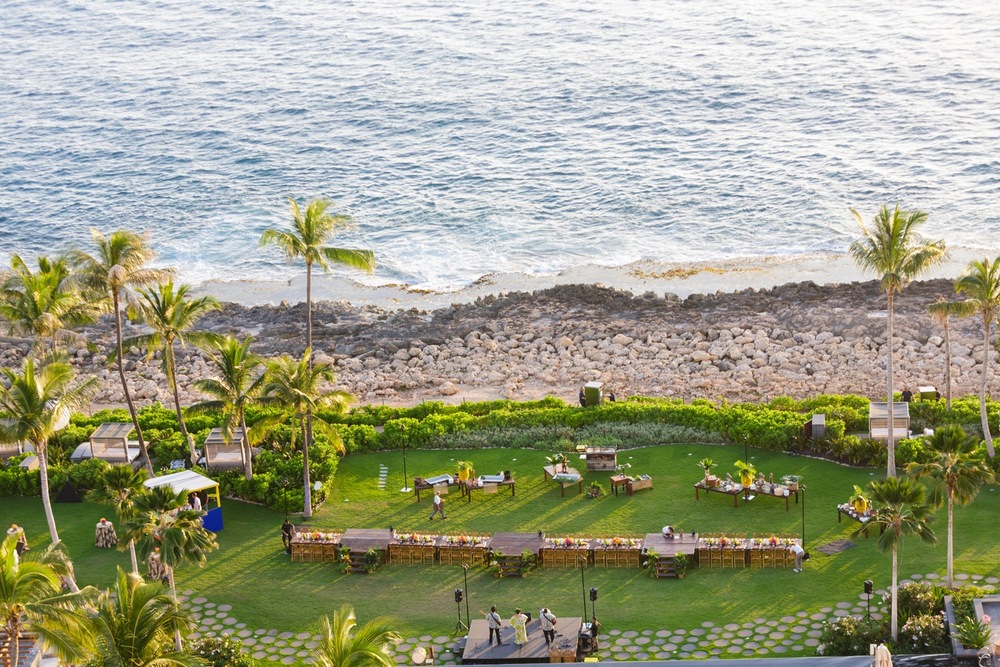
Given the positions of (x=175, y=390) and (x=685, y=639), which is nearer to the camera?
(x=685, y=639)

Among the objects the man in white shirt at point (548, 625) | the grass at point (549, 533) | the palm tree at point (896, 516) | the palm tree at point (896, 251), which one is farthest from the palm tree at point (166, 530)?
the palm tree at point (896, 251)

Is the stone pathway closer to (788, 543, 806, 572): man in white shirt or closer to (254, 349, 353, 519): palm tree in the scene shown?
(788, 543, 806, 572): man in white shirt

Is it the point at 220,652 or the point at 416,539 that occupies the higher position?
the point at 416,539

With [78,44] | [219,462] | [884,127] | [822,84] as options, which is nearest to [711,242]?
[884,127]

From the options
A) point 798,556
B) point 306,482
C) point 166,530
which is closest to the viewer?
point 166,530

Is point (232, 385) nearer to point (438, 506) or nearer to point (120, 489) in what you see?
point (120, 489)

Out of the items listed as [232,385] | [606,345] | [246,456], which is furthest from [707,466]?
[606,345]

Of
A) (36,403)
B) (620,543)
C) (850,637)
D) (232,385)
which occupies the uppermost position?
(36,403)

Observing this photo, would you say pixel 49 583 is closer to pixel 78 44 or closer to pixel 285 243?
pixel 285 243
